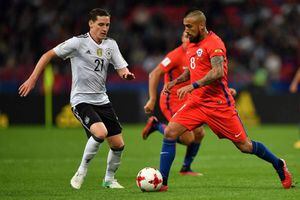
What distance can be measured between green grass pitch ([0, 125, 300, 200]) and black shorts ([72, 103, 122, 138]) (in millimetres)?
818

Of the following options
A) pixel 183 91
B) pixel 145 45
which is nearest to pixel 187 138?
pixel 183 91

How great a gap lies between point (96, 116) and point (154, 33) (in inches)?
685

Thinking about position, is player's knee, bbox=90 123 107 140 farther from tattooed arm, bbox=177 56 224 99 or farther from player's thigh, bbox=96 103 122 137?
tattooed arm, bbox=177 56 224 99

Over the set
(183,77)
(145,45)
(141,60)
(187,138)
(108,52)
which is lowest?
(141,60)

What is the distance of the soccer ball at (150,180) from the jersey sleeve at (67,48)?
1.88m

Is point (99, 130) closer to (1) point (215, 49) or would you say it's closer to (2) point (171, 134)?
(2) point (171, 134)

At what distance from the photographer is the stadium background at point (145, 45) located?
26.0 metres

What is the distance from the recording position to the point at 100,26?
35.0 ft

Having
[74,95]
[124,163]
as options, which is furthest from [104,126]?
[124,163]

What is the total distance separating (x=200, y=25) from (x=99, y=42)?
4.88 ft

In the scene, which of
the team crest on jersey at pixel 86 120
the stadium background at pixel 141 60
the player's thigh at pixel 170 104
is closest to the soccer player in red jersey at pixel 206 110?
the team crest on jersey at pixel 86 120

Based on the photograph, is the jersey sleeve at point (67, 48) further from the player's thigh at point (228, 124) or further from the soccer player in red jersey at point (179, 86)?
the soccer player in red jersey at point (179, 86)

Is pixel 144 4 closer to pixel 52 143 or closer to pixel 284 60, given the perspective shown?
pixel 284 60

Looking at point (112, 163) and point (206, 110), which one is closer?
point (206, 110)
